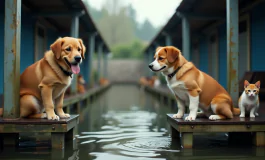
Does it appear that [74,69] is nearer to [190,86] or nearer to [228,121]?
[190,86]

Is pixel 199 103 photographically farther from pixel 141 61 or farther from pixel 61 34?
pixel 141 61

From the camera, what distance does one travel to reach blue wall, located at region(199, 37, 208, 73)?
16175mm

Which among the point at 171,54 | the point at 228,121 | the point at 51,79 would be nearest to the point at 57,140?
the point at 51,79

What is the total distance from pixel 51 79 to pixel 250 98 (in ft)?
9.34

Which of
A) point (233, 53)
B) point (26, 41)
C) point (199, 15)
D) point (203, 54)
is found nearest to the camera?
point (233, 53)

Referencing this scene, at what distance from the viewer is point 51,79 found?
194 inches

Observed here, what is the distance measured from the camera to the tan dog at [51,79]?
193 inches

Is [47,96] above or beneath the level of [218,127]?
above

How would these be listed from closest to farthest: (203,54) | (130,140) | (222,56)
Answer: (130,140) → (222,56) → (203,54)

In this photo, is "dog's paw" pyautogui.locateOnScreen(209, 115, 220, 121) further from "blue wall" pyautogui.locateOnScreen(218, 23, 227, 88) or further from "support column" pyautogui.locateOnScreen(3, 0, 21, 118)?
"blue wall" pyautogui.locateOnScreen(218, 23, 227, 88)

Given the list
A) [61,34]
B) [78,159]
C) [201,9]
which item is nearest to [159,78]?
[61,34]

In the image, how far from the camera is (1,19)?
360 inches

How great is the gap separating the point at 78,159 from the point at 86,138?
158cm

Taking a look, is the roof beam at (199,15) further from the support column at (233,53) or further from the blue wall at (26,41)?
the blue wall at (26,41)
